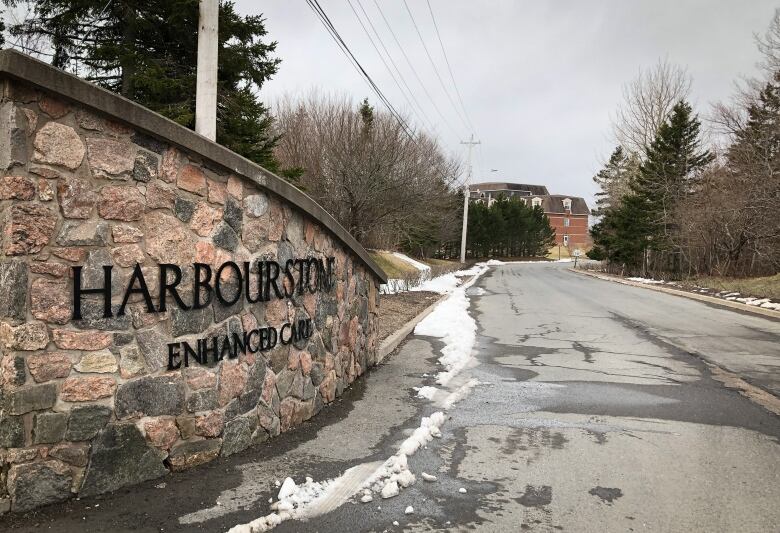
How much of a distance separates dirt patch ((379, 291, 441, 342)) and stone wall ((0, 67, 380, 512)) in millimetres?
4985

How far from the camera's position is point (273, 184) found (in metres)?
4.64

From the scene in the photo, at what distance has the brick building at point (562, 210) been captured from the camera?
373 feet

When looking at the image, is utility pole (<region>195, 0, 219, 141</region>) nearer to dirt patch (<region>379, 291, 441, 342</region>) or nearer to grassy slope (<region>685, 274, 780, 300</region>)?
dirt patch (<region>379, 291, 441, 342</region>)

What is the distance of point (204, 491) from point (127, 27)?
10295 mm

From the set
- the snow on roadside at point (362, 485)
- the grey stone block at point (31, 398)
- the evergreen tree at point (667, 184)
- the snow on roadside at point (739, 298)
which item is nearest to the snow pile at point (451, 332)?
the snow on roadside at point (362, 485)

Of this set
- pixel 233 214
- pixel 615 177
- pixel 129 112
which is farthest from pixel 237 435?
pixel 615 177

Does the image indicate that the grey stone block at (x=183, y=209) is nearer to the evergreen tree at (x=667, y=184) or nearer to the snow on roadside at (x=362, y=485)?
the snow on roadside at (x=362, y=485)

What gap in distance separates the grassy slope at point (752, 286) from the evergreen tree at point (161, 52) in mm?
16615

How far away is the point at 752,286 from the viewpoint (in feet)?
74.0

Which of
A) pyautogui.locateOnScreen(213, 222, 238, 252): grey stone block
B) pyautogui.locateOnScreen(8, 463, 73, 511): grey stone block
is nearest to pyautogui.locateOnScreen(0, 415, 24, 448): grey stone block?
pyautogui.locateOnScreen(8, 463, 73, 511): grey stone block

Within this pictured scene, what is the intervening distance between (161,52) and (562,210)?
10989 cm

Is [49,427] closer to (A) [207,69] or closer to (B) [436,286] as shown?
(A) [207,69]

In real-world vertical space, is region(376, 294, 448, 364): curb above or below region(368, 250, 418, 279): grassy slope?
below

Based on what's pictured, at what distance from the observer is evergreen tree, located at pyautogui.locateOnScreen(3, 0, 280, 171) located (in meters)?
10.4
